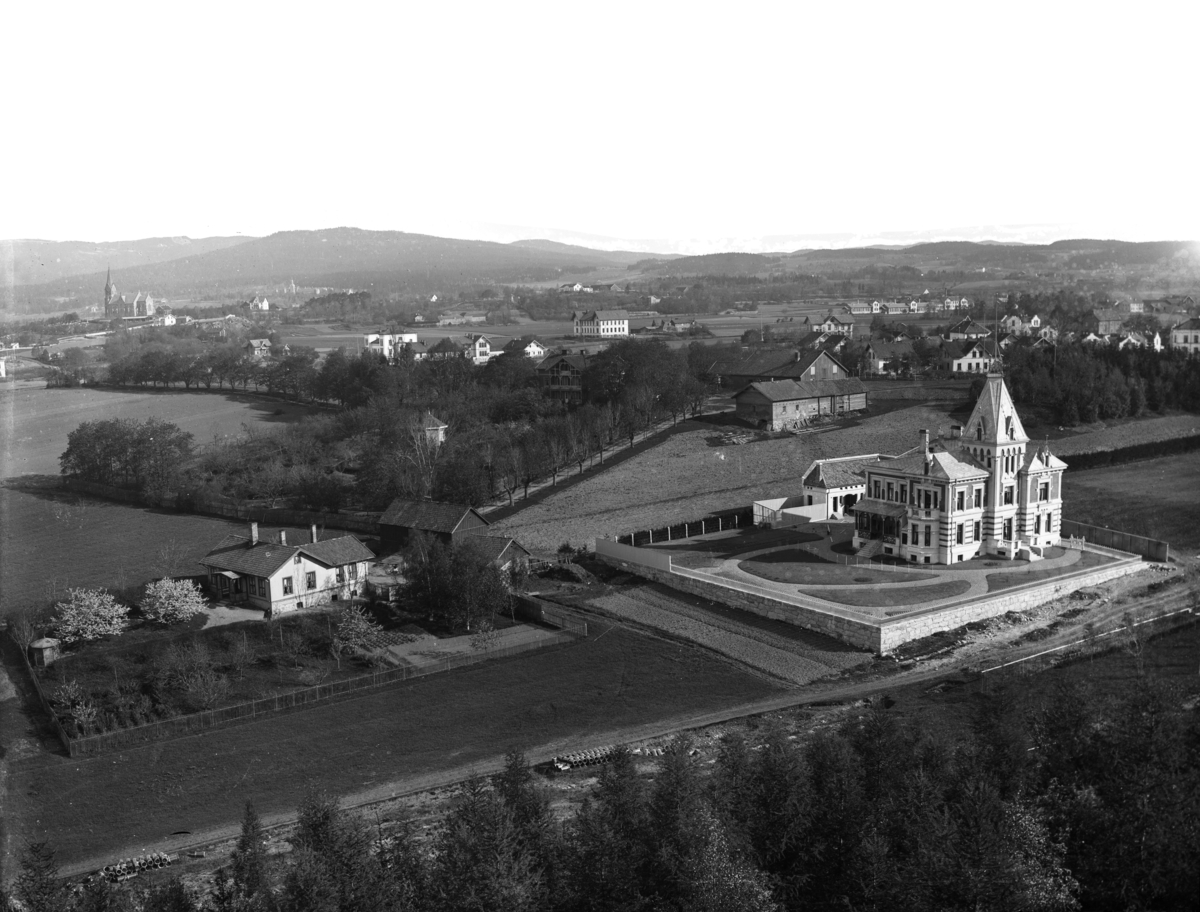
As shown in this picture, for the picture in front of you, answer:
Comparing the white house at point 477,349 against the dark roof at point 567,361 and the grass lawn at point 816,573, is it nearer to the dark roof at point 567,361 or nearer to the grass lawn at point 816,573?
the dark roof at point 567,361

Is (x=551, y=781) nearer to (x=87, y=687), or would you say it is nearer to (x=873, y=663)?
(x=873, y=663)

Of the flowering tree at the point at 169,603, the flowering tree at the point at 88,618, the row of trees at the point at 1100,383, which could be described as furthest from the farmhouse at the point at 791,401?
the flowering tree at the point at 88,618

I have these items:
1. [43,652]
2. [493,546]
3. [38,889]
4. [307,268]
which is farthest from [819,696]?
[307,268]

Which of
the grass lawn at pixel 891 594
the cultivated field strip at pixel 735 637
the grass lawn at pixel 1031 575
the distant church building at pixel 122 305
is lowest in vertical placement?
the cultivated field strip at pixel 735 637

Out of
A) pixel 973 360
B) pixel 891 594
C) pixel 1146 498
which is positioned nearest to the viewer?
pixel 891 594

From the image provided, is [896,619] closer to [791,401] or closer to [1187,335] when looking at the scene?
[791,401]

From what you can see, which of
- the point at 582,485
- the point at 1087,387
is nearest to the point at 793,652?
the point at 582,485

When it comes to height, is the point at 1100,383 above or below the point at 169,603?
above

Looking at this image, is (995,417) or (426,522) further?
(426,522)
